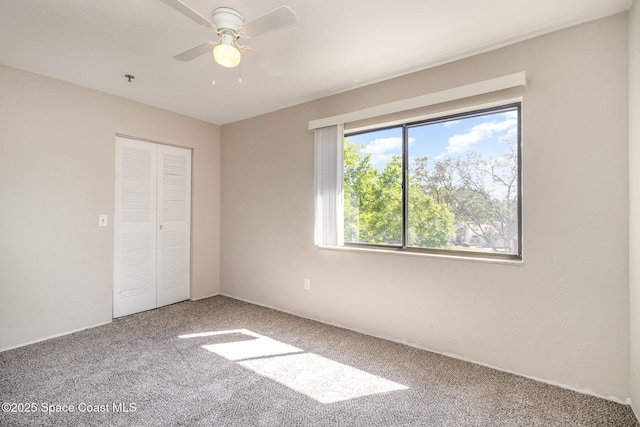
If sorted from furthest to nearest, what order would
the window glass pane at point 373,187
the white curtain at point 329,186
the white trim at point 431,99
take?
the white curtain at point 329,186
the window glass pane at point 373,187
the white trim at point 431,99

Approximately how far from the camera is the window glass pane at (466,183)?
236 centimetres

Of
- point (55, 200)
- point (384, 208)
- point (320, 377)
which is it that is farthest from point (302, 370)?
point (55, 200)

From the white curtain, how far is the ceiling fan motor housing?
1504mm

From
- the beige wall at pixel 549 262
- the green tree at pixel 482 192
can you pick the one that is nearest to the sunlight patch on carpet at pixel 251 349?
the beige wall at pixel 549 262

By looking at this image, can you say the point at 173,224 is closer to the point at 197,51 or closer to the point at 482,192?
the point at 197,51

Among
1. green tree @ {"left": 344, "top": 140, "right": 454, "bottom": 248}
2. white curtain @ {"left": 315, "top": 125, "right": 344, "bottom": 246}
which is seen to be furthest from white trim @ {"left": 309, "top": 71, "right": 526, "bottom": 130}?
green tree @ {"left": 344, "top": 140, "right": 454, "bottom": 248}

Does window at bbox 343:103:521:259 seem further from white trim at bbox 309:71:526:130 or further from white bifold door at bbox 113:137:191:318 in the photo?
white bifold door at bbox 113:137:191:318

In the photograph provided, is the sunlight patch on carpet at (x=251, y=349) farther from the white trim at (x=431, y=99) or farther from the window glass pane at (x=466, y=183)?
the white trim at (x=431, y=99)

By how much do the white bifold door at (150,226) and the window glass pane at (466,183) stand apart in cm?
295

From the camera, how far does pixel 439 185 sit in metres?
2.69

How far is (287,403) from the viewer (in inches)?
74.9

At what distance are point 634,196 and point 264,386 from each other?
8.63 ft

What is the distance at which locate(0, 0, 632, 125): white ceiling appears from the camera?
189 centimetres

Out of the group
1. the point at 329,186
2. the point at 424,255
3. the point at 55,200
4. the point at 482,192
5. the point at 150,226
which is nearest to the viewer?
the point at 482,192
